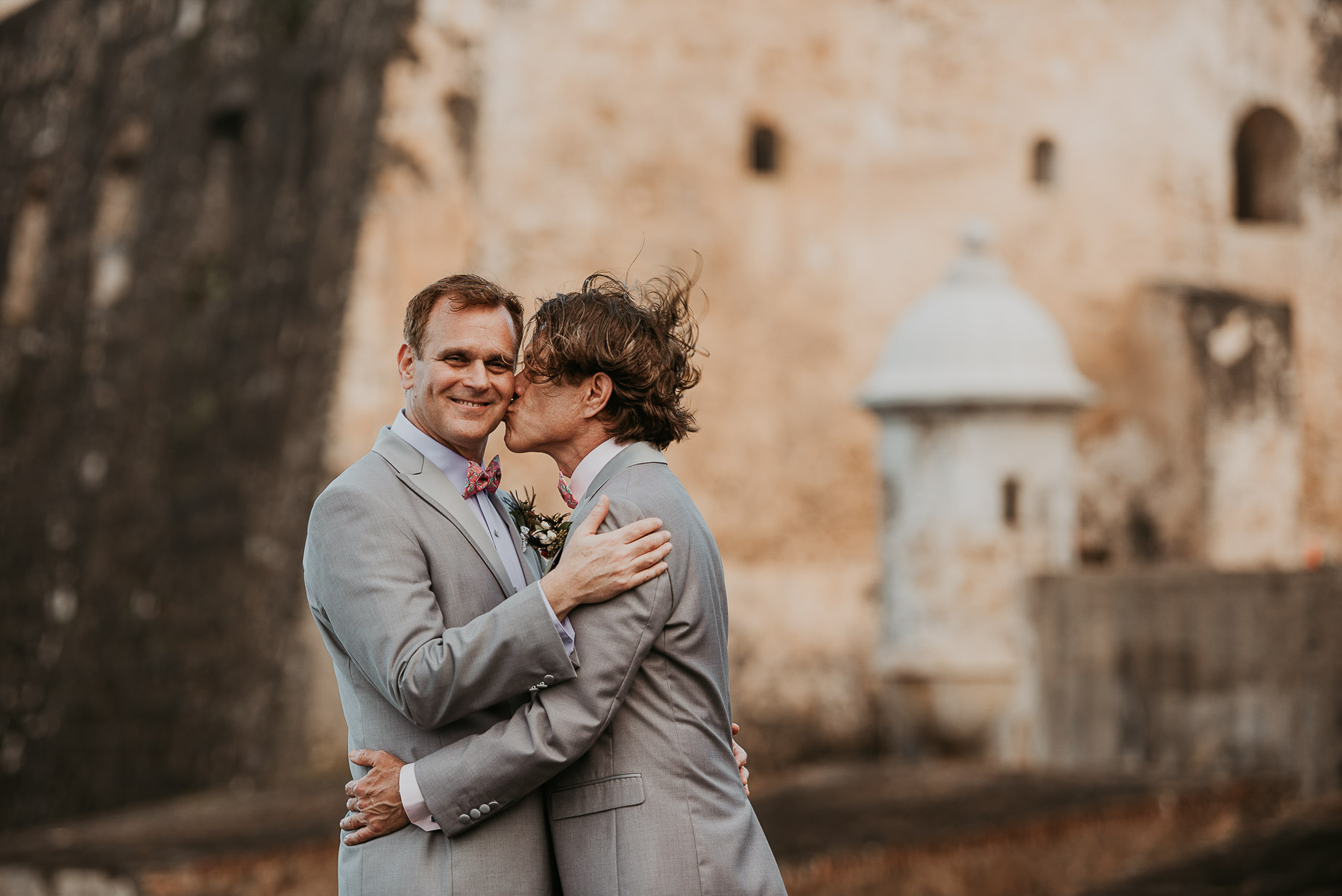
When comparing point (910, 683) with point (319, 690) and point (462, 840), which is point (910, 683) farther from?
point (462, 840)

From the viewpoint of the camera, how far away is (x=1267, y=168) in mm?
13914

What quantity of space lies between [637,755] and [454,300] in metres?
0.75

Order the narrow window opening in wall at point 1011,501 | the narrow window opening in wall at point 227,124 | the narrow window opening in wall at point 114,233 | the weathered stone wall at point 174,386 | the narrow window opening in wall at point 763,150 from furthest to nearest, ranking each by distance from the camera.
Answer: the narrow window opening in wall at point 114,233
the narrow window opening in wall at point 227,124
the narrow window opening in wall at point 763,150
the weathered stone wall at point 174,386
the narrow window opening in wall at point 1011,501

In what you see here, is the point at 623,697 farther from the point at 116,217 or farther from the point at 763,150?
the point at 116,217

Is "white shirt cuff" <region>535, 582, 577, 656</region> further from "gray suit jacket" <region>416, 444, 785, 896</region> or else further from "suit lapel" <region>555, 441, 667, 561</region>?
"suit lapel" <region>555, 441, 667, 561</region>

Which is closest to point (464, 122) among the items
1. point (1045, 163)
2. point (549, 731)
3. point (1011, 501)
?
point (1045, 163)

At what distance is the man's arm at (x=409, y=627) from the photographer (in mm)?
2334

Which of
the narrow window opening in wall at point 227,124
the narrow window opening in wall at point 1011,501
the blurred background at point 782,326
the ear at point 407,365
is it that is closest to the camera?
the ear at point 407,365

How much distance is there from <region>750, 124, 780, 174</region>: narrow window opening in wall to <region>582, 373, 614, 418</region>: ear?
9453 millimetres

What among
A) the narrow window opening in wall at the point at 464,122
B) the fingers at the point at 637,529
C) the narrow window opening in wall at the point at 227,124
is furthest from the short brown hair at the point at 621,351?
the narrow window opening in wall at the point at 227,124

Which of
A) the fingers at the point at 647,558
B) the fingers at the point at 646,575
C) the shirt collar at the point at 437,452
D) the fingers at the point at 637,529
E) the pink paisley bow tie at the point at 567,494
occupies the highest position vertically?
the shirt collar at the point at 437,452

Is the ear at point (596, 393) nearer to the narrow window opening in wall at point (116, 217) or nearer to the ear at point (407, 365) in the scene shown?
the ear at point (407, 365)

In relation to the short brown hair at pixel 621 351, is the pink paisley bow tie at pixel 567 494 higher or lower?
lower

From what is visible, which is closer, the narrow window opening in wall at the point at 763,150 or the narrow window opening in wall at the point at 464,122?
the narrow window opening in wall at the point at 464,122
